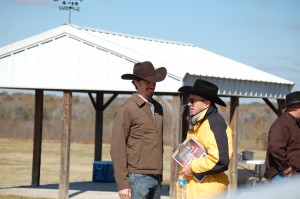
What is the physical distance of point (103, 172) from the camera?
2181 cm

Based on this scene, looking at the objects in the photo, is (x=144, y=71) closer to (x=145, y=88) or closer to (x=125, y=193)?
(x=145, y=88)

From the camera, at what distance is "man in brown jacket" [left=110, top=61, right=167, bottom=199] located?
7637mm

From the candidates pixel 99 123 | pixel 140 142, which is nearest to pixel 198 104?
pixel 140 142

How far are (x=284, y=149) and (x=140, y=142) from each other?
2.02m

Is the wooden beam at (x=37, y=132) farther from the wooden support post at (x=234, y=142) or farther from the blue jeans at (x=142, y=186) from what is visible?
the blue jeans at (x=142, y=186)

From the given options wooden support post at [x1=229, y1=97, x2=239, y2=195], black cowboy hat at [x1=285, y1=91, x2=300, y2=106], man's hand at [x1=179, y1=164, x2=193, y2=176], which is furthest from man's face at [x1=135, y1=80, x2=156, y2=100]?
wooden support post at [x1=229, y1=97, x2=239, y2=195]

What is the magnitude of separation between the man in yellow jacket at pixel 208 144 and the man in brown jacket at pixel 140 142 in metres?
0.53

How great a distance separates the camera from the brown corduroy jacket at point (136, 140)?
7637 mm

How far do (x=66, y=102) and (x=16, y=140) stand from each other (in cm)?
3091

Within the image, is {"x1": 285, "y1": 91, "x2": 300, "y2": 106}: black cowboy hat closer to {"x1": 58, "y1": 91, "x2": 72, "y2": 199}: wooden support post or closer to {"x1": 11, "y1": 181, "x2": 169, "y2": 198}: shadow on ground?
{"x1": 58, "y1": 91, "x2": 72, "y2": 199}: wooden support post

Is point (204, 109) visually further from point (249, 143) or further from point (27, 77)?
point (249, 143)

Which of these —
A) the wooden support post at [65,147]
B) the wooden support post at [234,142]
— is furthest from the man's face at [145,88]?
the wooden support post at [234,142]

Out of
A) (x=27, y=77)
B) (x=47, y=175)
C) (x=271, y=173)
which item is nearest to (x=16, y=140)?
(x=47, y=175)

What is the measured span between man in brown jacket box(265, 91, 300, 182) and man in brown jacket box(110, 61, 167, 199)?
170 cm
